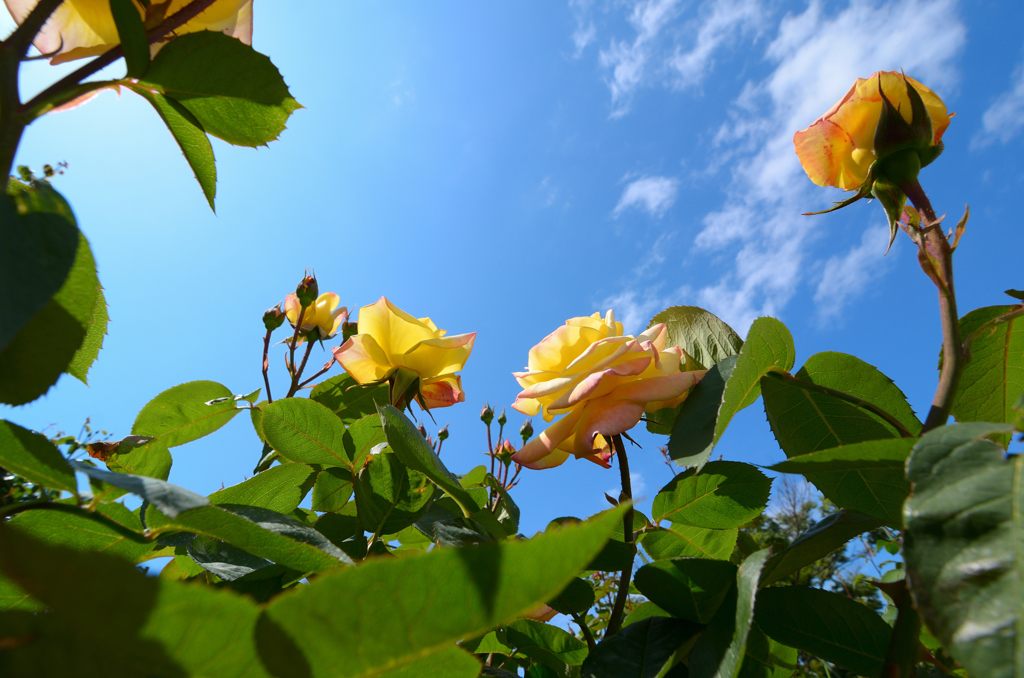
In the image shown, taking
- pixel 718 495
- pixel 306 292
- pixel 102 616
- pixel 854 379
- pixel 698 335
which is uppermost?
pixel 306 292

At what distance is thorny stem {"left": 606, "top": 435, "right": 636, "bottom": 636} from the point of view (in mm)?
579

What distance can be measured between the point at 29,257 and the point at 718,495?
62 cm

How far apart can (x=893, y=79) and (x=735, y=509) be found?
0.52 metres

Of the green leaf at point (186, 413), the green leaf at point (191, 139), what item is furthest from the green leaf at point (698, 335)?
the green leaf at point (186, 413)

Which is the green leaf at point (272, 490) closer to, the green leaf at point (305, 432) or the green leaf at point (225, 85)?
the green leaf at point (305, 432)

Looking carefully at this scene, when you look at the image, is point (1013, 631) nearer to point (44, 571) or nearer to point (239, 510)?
point (44, 571)

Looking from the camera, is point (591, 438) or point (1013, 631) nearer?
point (1013, 631)

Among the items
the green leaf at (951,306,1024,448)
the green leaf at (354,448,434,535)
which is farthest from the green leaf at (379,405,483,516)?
the green leaf at (951,306,1024,448)

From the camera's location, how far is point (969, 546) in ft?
0.98

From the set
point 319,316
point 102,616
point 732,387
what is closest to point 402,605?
point 102,616

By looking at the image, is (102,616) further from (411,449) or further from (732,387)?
(732,387)

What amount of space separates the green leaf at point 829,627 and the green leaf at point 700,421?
0.15 metres

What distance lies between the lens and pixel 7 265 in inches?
11.1

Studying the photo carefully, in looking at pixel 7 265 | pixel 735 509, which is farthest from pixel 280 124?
pixel 735 509
